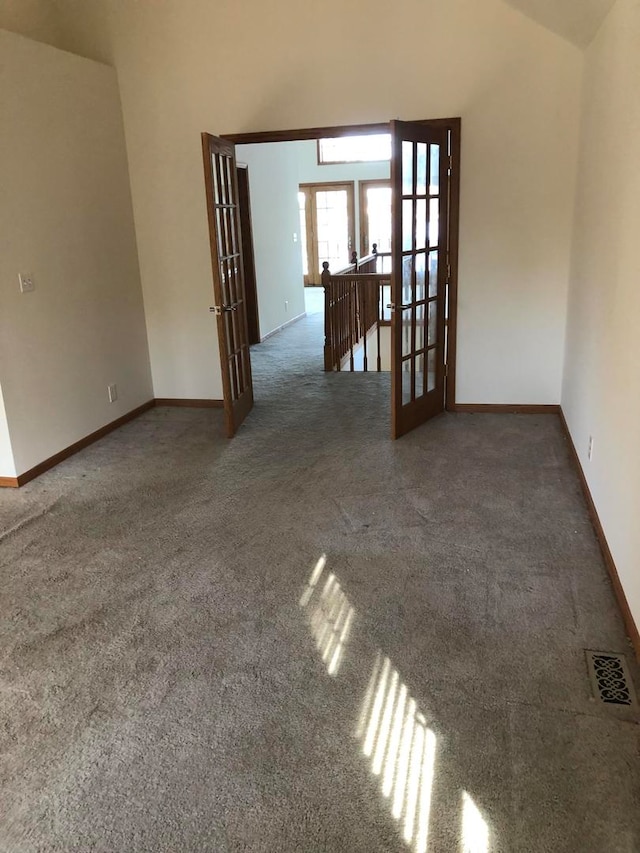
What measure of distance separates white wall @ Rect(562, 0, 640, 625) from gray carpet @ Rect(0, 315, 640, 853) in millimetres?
305

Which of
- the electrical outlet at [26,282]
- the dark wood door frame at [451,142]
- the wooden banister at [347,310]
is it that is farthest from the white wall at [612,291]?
the electrical outlet at [26,282]

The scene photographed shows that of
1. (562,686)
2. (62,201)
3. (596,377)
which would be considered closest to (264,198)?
(62,201)

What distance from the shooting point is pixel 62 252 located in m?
4.30

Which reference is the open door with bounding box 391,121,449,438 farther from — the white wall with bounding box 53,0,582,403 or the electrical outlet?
the electrical outlet

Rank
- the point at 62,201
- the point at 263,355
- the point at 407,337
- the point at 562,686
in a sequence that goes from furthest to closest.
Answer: the point at 263,355 < the point at 407,337 < the point at 62,201 < the point at 562,686

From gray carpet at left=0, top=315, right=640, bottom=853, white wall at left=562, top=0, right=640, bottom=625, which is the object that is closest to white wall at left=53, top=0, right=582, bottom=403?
white wall at left=562, top=0, right=640, bottom=625

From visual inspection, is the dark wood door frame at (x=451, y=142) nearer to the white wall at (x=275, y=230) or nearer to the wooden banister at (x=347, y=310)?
the wooden banister at (x=347, y=310)

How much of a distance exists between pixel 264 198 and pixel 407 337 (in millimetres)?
4584

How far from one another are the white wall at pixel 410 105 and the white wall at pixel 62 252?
32 centimetres

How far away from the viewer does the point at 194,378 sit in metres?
5.51

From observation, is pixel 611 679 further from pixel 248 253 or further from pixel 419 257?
pixel 248 253

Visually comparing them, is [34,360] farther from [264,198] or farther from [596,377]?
[264,198]

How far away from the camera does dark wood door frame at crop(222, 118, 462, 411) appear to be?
15.0ft

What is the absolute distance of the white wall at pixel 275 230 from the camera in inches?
320
